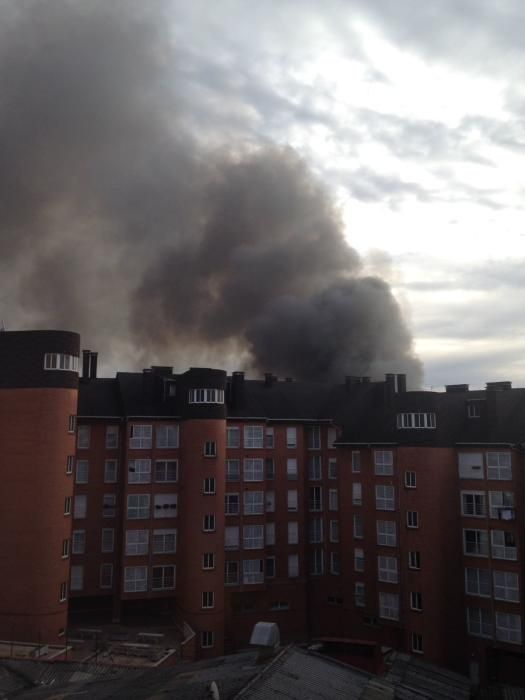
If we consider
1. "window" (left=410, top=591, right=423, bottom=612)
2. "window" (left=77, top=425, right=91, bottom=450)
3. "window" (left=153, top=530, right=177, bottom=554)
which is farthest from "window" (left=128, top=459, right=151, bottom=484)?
"window" (left=410, top=591, right=423, bottom=612)

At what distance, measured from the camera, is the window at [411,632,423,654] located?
38.1 metres

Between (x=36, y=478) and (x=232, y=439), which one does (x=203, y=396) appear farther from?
(x=36, y=478)

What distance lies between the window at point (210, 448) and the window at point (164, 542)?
6.71 meters

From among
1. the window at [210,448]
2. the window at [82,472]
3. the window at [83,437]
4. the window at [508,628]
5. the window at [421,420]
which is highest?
the window at [421,420]

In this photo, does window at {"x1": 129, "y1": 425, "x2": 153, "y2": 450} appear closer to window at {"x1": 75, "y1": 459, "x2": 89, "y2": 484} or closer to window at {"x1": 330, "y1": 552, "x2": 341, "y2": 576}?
window at {"x1": 75, "y1": 459, "x2": 89, "y2": 484}

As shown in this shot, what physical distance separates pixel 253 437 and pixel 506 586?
21.5 metres

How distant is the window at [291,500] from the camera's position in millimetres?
50344

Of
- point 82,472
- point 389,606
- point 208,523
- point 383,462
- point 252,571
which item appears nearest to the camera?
point 389,606

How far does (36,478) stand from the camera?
118 feet

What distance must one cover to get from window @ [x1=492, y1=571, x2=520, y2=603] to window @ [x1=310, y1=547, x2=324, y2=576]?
15.3 m

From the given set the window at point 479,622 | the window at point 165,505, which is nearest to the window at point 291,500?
the window at point 165,505

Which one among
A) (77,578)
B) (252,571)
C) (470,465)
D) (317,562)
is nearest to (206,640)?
(252,571)

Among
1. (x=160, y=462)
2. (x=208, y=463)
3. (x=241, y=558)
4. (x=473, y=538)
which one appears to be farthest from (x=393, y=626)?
(x=160, y=462)

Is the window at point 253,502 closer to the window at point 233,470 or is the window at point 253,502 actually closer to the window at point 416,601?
the window at point 233,470
